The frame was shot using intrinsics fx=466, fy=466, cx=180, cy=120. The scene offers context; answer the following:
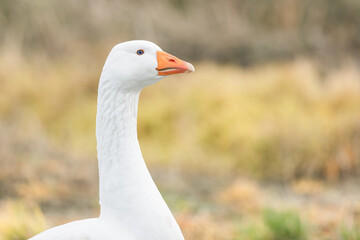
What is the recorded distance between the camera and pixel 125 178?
2.12m

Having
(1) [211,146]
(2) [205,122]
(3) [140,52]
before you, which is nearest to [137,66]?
(3) [140,52]

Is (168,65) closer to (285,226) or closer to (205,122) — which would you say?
(285,226)

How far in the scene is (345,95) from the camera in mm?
7961

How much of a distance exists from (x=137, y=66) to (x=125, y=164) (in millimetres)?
451

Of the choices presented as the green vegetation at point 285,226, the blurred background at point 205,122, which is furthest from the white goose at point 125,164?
the green vegetation at point 285,226

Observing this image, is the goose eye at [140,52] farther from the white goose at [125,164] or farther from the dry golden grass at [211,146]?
the dry golden grass at [211,146]

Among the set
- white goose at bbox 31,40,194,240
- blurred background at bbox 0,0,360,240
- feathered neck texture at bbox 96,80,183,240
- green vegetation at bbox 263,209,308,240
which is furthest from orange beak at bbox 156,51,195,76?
green vegetation at bbox 263,209,308,240


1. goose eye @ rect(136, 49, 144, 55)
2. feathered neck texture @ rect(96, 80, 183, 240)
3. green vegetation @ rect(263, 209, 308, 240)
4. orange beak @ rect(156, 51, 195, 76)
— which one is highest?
goose eye @ rect(136, 49, 144, 55)

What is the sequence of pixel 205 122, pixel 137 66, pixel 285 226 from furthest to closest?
pixel 205 122 < pixel 285 226 < pixel 137 66

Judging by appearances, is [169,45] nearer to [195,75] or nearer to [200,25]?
[200,25]

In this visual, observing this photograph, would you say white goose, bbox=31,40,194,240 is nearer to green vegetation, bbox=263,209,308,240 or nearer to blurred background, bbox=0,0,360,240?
blurred background, bbox=0,0,360,240

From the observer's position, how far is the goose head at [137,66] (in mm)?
2115

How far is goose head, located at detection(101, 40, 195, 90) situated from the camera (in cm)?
212

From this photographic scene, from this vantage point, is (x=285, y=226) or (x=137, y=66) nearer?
(x=137, y=66)
